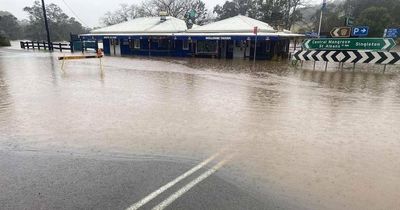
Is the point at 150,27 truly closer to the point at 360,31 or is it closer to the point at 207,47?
the point at 207,47

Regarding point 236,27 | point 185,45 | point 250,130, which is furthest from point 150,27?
point 250,130

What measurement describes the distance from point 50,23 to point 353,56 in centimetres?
9467

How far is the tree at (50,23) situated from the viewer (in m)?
88.1

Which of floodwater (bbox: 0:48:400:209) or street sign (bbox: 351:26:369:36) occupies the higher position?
street sign (bbox: 351:26:369:36)

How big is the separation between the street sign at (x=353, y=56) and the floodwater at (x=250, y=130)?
6397 millimetres

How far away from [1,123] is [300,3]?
59.3m

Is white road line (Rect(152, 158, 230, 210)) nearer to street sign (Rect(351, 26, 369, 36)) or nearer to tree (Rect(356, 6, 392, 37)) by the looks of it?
street sign (Rect(351, 26, 369, 36))

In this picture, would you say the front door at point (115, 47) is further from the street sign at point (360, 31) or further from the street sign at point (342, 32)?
the street sign at point (360, 31)

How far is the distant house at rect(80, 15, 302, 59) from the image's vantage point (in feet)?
91.1

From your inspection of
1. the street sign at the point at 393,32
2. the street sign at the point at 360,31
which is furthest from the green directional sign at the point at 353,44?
the street sign at the point at 393,32

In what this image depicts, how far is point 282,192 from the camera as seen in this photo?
4.16 metres

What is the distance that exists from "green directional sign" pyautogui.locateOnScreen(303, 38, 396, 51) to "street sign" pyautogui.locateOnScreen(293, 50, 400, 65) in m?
0.49

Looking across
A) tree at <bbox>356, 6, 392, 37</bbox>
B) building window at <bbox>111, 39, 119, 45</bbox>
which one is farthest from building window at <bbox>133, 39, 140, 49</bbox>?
tree at <bbox>356, 6, 392, 37</bbox>

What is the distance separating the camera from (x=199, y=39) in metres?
29.0
